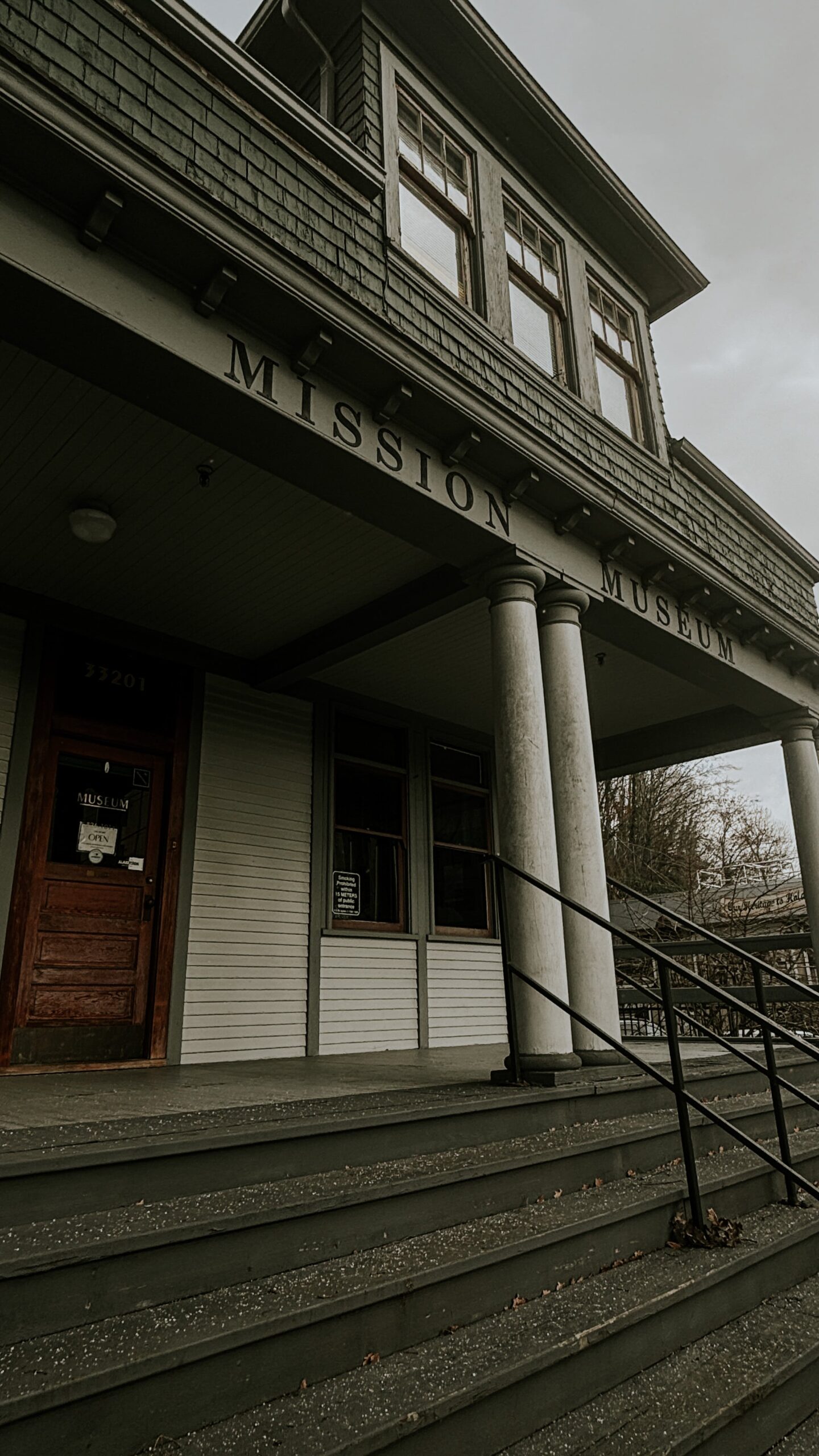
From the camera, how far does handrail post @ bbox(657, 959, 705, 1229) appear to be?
3.15 m

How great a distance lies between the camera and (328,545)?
5.36m

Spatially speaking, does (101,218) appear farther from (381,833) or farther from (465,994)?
(465,994)

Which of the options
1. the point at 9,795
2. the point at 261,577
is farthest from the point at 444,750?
the point at 9,795

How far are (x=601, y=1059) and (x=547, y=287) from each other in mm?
5465

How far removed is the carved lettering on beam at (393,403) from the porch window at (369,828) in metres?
3.56

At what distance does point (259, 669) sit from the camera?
685cm

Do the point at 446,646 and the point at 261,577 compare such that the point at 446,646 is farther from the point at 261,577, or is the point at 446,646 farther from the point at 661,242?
the point at 661,242

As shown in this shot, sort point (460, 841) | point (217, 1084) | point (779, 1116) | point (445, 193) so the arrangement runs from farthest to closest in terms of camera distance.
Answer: point (460, 841) → point (445, 193) → point (217, 1084) → point (779, 1116)

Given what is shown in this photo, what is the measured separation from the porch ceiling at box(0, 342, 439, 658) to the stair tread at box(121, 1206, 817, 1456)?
3.84 m

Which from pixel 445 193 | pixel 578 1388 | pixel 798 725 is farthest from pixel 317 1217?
pixel 798 725

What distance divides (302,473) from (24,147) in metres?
1.63

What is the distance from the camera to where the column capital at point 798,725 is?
7.75m

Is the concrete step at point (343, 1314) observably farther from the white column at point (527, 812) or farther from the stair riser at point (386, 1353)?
the white column at point (527, 812)

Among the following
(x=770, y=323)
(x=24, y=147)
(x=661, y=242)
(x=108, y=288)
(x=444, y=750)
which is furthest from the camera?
(x=770, y=323)
